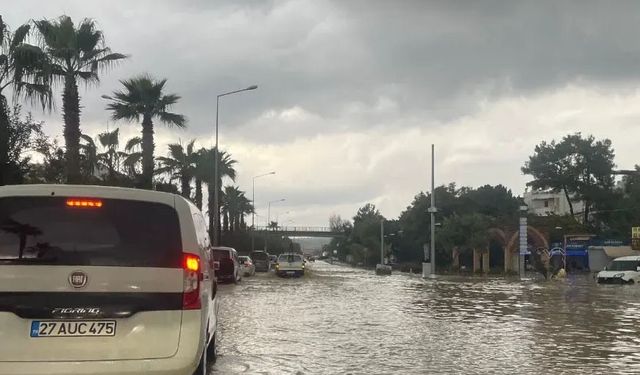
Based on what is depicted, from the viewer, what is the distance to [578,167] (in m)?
88.8

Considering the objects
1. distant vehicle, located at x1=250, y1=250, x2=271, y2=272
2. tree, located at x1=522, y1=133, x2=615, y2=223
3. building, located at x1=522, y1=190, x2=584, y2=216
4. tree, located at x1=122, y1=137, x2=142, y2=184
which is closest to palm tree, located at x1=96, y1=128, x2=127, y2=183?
tree, located at x1=122, y1=137, x2=142, y2=184

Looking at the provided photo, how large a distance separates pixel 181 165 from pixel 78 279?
43.1m

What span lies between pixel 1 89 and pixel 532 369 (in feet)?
59.0

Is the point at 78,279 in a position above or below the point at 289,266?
above

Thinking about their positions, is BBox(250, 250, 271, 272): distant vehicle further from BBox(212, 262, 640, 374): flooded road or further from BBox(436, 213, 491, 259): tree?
BBox(212, 262, 640, 374): flooded road

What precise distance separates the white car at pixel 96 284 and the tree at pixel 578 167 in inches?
3499

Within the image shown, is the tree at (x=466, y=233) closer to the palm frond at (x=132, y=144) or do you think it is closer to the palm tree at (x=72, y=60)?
the palm frond at (x=132, y=144)

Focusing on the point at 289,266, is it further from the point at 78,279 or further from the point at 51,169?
the point at 78,279

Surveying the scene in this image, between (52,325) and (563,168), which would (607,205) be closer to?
(563,168)

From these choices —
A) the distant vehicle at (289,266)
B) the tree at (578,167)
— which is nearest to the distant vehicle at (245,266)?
the distant vehicle at (289,266)

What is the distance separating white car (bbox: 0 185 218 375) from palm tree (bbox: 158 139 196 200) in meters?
40.8

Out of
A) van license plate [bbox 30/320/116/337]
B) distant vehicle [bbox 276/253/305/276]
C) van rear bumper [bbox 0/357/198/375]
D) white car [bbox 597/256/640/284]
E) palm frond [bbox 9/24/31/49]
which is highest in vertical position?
palm frond [bbox 9/24/31/49]

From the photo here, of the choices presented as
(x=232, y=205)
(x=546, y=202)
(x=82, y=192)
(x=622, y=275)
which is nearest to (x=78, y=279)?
(x=82, y=192)

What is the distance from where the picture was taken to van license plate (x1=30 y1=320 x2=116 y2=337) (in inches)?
209
